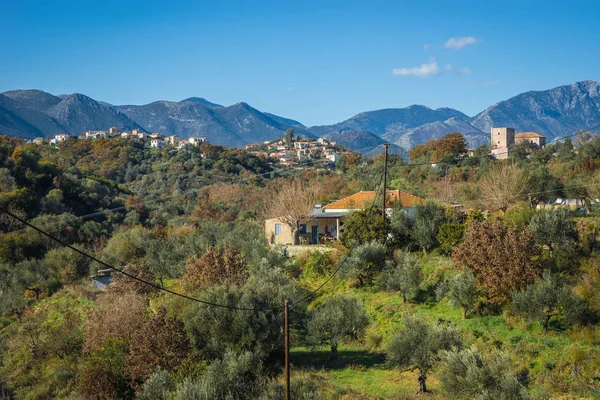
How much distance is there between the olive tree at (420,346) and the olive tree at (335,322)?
2.78 m

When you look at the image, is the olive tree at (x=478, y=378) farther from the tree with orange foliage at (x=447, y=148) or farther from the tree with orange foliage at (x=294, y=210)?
the tree with orange foliage at (x=447, y=148)

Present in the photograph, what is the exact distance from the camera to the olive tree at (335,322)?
19.7 meters

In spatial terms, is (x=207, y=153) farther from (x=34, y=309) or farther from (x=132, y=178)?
(x=34, y=309)

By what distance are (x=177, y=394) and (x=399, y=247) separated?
1625 cm

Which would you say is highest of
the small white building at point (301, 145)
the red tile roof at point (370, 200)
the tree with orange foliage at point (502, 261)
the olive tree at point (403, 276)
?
the small white building at point (301, 145)

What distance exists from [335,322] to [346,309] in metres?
0.93

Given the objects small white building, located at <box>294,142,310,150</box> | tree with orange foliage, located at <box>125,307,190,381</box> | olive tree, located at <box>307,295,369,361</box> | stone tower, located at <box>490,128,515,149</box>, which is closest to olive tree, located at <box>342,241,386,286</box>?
olive tree, located at <box>307,295,369,361</box>

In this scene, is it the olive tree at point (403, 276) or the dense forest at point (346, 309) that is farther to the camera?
the olive tree at point (403, 276)

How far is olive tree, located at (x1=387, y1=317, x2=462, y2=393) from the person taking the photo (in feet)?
53.2

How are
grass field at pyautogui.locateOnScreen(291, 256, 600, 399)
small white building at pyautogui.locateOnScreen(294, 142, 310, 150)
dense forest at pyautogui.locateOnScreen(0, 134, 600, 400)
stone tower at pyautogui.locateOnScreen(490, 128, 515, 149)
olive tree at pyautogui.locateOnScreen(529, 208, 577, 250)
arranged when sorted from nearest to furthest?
grass field at pyautogui.locateOnScreen(291, 256, 600, 399) → dense forest at pyautogui.locateOnScreen(0, 134, 600, 400) → olive tree at pyautogui.locateOnScreen(529, 208, 577, 250) → stone tower at pyautogui.locateOnScreen(490, 128, 515, 149) → small white building at pyautogui.locateOnScreen(294, 142, 310, 150)

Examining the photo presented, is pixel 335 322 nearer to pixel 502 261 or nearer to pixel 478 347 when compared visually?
pixel 478 347

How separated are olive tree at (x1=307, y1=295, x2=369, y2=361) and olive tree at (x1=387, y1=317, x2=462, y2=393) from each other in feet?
9.12

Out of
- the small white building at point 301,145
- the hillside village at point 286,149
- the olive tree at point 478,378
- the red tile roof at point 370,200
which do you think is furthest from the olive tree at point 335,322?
the small white building at point 301,145

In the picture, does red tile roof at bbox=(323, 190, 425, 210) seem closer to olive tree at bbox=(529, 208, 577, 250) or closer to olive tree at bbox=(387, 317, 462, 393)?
olive tree at bbox=(529, 208, 577, 250)
